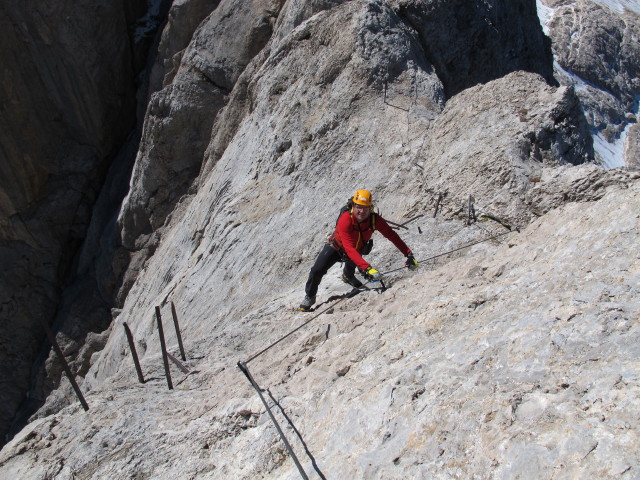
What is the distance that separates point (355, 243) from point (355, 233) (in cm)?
15

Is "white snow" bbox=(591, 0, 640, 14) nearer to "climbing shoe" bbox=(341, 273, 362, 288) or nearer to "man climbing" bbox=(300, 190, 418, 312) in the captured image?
"climbing shoe" bbox=(341, 273, 362, 288)

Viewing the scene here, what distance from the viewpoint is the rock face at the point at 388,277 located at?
435cm

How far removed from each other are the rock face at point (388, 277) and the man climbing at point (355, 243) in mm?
351

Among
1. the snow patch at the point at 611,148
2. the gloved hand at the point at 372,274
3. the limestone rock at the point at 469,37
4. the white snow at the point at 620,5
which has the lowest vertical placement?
the snow patch at the point at 611,148

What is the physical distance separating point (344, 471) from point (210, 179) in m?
14.3

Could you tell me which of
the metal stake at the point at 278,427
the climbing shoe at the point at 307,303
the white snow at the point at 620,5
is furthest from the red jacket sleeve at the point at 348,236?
the white snow at the point at 620,5

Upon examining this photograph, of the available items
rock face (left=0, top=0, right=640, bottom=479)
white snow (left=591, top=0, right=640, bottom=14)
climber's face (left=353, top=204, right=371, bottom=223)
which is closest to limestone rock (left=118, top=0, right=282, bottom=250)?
rock face (left=0, top=0, right=640, bottom=479)

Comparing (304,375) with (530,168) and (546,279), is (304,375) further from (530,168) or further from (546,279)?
(530,168)

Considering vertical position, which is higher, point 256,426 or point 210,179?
point 210,179

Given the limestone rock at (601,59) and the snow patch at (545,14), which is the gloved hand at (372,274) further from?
the snow patch at (545,14)

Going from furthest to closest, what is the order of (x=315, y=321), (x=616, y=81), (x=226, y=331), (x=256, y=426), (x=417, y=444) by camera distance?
(x=616, y=81) → (x=226, y=331) → (x=315, y=321) → (x=256, y=426) → (x=417, y=444)

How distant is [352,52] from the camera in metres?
13.4

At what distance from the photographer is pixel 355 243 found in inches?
311

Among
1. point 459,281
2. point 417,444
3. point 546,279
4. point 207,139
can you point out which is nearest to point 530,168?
point 459,281
